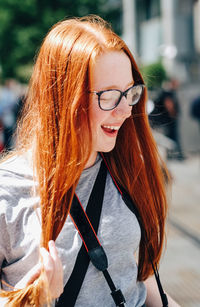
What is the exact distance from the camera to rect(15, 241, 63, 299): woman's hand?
1.30m

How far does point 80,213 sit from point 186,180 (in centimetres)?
736

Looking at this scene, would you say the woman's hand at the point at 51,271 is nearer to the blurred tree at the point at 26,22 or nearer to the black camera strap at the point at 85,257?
the black camera strap at the point at 85,257

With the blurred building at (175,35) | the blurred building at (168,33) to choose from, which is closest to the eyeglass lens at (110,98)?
→ the blurred building at (168,33)

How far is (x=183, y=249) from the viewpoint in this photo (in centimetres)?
492

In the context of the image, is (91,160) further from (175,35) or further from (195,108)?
(175,35)

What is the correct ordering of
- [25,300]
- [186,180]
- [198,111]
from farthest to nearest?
[198,111], [186,180], [25,300]

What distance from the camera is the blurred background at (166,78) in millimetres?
4301

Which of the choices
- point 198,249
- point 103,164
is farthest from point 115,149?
point 198,249

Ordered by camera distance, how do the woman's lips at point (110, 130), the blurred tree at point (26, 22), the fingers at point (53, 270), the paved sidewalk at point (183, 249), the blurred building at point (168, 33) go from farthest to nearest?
1. the blurred tree at point (26, 22)
2. the blurred building at point (168, 33)
3. the paved sidewalk at point (183, 249)
4. the woman's lips at point (110, 130)
5. the fingers at point (53, 270)

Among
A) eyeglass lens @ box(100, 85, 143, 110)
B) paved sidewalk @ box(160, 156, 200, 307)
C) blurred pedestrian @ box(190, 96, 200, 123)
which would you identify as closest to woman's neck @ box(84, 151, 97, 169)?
eyeglass lens @ box(100, 85, 143, 110)

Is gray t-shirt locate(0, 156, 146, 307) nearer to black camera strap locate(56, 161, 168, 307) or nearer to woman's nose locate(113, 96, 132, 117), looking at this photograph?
black camera strap locate(56, 161, 168, 307)

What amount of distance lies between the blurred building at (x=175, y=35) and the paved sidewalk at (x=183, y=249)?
1044 cm

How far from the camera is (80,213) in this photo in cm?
152

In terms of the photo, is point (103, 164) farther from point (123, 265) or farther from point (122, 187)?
point (123, 265)
